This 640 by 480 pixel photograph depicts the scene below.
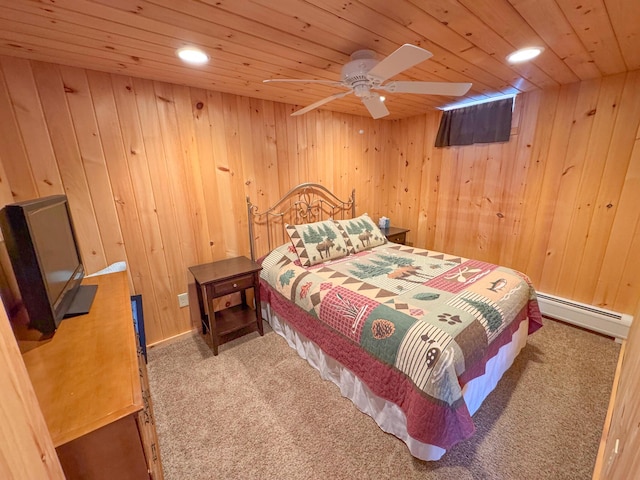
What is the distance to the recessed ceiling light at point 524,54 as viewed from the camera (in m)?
1.66

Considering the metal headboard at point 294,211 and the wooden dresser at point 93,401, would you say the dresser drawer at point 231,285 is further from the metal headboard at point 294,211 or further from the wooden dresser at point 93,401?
the wooden dresser at point 93,401

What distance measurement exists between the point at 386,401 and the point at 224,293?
144 cm

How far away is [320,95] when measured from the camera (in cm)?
249

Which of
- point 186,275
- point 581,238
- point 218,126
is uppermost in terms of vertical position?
point 218,126

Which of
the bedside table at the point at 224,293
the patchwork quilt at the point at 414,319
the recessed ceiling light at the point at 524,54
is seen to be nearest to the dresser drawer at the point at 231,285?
the bedside table at the point at 224,293

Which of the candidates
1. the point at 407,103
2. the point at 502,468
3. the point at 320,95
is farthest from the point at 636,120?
the point at 502,468

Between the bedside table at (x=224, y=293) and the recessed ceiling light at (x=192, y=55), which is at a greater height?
the recessed ceiling light at (x=192, y=55)

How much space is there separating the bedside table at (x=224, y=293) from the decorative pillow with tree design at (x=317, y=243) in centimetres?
42

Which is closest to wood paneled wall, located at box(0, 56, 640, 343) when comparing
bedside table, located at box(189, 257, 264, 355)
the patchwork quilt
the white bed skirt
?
bedside table, located at box(189, 257, 264, 355)

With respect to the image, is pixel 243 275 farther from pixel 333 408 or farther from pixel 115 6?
pixel 115 6

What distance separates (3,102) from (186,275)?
155cm

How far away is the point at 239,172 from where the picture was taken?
101 inches

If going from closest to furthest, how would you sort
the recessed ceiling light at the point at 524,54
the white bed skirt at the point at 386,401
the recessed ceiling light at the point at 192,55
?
the white bed skirt at the point at 386,401 < the recessed ceiling light at the point at 192,55 < the recessed ceiling light at the point at 524,54

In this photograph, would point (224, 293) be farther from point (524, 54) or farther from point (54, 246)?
point (524, 54)
